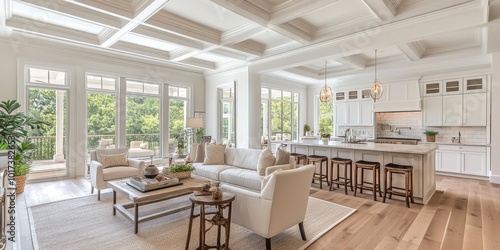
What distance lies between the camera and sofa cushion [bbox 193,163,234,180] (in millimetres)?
4724

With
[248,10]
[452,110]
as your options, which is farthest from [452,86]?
[248,10]

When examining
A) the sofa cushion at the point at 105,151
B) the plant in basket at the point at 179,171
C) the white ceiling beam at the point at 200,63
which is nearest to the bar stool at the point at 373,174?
the plant in basket at the point at 179,171

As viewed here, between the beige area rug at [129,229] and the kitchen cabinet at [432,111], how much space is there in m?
4.97

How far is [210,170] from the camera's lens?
484cm

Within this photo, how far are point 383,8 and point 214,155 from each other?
394 centimetres

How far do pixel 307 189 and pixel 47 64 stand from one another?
611cm

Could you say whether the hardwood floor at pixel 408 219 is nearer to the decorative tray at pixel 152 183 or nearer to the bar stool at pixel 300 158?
the bar stool at pixel 300 158

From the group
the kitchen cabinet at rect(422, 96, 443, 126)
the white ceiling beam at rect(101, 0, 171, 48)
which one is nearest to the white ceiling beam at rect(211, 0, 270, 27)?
the white ceiling beam at rect(101, 0, 171, 48)

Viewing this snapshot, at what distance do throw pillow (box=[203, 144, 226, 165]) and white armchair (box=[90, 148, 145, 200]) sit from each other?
4.22 ft

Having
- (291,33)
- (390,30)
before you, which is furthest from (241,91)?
(390,30)

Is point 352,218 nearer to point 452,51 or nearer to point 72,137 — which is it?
point 452,51

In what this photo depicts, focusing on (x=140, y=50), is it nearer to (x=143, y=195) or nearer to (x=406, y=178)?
(x=143, y=195)

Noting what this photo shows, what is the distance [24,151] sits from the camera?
15.5 ft

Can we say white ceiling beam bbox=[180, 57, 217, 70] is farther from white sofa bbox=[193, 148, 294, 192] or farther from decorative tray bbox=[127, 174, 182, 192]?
decorative tray bbox=[127, 174, 182, 192]
